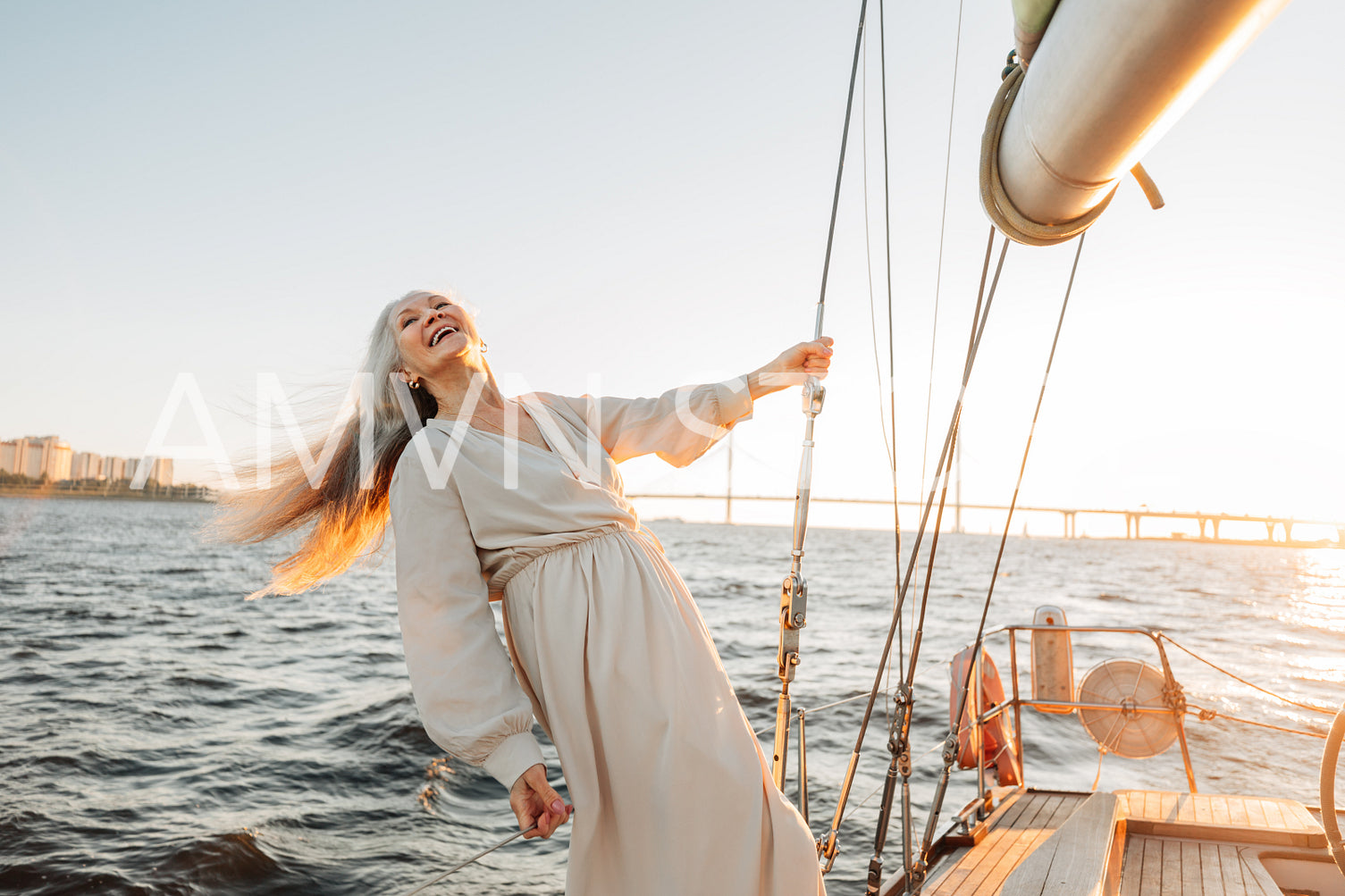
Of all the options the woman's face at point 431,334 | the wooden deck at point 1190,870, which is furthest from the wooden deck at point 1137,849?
the woman's face at point 431,334

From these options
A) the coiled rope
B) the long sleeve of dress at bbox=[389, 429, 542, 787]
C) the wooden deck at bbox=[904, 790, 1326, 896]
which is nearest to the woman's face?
the long sleeve of dress at bbox=[389, 429, 542, 787]

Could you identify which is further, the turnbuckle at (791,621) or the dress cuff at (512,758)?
the turnbuckle at (791,621)

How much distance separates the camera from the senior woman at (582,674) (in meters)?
1.15

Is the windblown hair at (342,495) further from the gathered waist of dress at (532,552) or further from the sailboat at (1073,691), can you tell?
the sailboat at (1073,691)

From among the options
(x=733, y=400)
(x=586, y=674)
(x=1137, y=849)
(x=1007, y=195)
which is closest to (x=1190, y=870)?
(x=1137, y=849)

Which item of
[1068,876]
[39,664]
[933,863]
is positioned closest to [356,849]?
[933,863]

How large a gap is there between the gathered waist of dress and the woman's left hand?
0.44 meters

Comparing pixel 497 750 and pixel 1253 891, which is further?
pixel 1253 891

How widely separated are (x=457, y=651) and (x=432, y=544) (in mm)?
166

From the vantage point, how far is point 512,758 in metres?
1.13

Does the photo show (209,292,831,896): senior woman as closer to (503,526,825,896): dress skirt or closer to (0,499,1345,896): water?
(503,526,825,896): dress skirt

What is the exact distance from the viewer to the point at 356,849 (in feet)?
13.7

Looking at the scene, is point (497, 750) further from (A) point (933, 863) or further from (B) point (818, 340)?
(A) point (933, 863)

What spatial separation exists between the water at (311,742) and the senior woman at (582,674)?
1.80 ft
